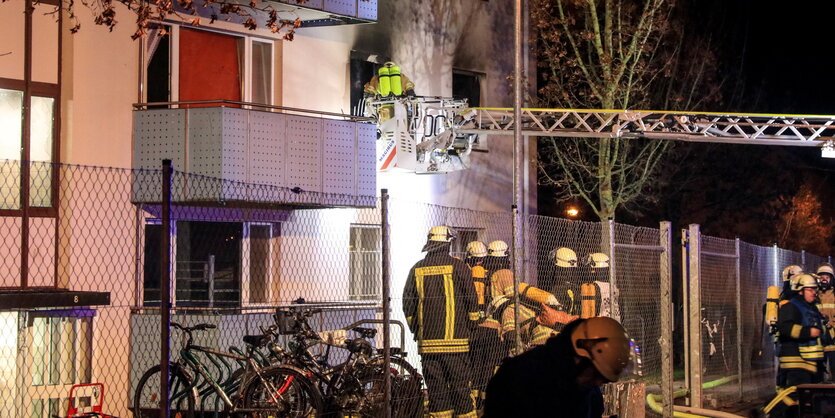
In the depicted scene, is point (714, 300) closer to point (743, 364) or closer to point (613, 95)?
point (743, 364)

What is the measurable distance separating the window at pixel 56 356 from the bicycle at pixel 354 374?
3105mm

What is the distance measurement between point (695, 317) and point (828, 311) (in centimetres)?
276

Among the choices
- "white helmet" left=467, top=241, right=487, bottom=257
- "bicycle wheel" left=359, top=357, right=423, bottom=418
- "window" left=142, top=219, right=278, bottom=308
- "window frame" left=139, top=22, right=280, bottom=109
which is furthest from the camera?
"window" left=142, top=219, right=278, bottom=308

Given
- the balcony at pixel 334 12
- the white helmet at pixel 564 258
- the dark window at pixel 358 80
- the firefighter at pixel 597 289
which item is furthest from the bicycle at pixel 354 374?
the dark window at pixel 358 80

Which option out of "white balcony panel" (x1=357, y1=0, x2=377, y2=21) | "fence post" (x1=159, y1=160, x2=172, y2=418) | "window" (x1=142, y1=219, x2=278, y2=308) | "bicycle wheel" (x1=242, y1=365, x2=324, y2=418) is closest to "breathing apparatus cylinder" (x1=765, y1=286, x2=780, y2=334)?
"bicycle wheel" (x1=242, y1=365, x2=324, y2=418)

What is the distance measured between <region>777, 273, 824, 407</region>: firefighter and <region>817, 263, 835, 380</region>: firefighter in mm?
1132

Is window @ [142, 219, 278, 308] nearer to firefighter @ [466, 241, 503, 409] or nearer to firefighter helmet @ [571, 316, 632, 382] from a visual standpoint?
firefighter @ [466, 241, 503, 409]

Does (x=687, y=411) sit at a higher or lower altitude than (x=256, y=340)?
lower

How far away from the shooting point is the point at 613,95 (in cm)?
2494

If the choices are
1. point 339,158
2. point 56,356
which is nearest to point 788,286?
point 339,158

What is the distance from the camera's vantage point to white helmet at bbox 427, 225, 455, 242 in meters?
9.88

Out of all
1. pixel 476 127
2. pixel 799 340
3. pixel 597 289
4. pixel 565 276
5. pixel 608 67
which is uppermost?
pixel 608 67

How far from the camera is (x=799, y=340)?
1342cm

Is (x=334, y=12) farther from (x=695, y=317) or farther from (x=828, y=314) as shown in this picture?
(x=828, y=314)
